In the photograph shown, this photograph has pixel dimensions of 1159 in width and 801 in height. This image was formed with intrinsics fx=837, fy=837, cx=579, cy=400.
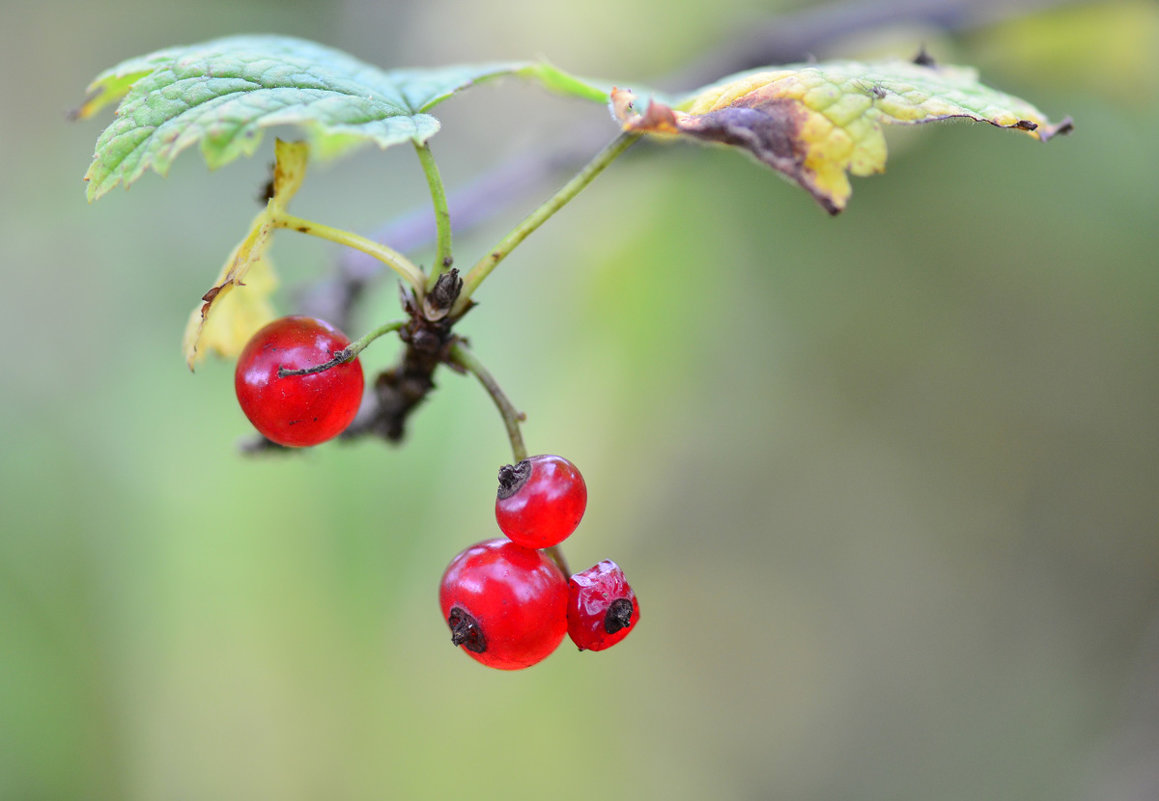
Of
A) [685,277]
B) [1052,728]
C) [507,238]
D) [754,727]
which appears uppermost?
[507,238]

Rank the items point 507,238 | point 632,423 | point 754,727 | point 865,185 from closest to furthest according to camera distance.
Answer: point 507,238 → point 865,185 → point 632,423 → point 754,727

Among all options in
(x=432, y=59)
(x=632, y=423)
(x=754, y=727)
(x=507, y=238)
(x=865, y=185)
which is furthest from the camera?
(x=432, y=59)

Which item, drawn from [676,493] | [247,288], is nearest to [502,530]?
[247,288]

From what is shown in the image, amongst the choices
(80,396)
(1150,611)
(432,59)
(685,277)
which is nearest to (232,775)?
(80,396)

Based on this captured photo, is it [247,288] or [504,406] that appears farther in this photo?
[247,288]

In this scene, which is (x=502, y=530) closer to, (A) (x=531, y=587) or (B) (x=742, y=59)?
(A) (x=531, y=587)

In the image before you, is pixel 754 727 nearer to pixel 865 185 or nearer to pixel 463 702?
pixel 463 702

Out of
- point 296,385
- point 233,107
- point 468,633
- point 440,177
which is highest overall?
point 233,107
